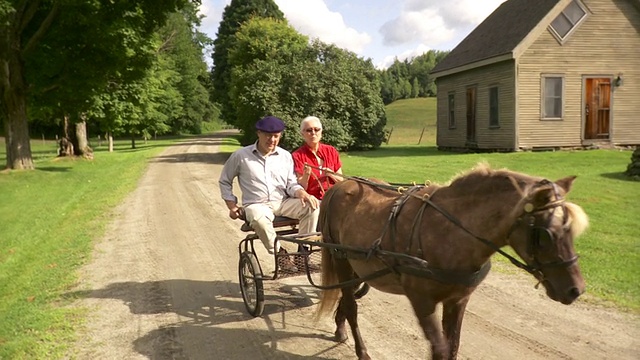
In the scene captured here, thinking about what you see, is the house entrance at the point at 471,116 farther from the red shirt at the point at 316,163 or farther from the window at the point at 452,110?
the red shirt at the point at 316,163

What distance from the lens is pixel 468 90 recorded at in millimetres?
26109

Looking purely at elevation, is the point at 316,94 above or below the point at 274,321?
above

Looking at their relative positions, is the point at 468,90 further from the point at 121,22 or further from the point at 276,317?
the point at 276,317

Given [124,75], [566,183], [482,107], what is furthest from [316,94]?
[566,183]

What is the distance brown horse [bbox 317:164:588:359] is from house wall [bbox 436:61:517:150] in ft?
66.4

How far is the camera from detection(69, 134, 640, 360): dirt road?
15.0 ft

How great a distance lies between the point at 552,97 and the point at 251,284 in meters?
21.2

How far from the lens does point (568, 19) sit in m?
22.5

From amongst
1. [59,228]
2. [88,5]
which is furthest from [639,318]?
[88,5]

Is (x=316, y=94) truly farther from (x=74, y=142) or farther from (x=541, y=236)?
(x=541, y=236)

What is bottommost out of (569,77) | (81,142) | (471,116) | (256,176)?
(256,176)

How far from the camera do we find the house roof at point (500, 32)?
2245 cm

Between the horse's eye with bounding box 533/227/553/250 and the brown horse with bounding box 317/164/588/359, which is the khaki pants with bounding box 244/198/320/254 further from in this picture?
the horse's eye with bounding box 533/227/553/250

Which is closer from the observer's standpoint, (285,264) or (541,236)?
(541,236)
